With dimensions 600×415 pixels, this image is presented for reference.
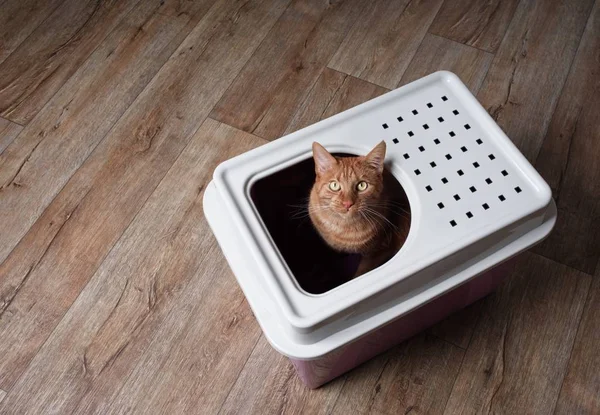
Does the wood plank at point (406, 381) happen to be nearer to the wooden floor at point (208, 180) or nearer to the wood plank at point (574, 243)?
the wooden floor at point (208, 180)

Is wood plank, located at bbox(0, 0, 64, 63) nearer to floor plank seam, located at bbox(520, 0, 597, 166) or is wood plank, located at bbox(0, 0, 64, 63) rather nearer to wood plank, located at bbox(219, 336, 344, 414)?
wood plank, located at bbox(219, 336, 344, 414)

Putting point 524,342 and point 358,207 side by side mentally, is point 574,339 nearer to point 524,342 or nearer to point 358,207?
point 524,342

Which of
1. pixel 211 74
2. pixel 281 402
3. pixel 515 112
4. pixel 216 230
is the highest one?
pixel 216 230

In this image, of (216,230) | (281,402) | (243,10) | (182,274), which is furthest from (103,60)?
(281,402)

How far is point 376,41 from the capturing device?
159 centimetres

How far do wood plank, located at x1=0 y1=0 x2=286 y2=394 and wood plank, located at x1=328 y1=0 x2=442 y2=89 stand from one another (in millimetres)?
235

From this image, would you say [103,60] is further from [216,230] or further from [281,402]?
[281,402]

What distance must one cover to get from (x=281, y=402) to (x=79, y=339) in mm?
416

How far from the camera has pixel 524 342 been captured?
1.16 m

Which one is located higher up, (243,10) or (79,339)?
(243,10)

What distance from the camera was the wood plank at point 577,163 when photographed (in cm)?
125

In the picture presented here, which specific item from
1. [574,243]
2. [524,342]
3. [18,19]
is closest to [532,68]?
[574,243]

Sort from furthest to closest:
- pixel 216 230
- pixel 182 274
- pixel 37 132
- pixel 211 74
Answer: pixel 211 74, pixel 37 132, pixel 182 274, pixel 216 230

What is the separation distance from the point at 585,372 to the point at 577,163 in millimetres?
492
